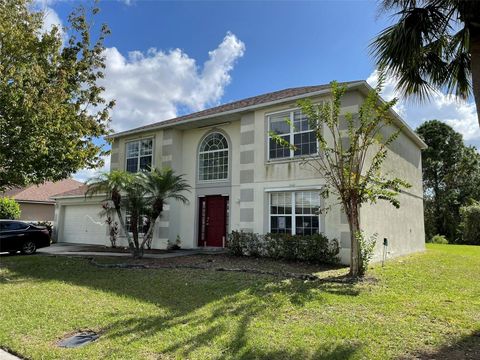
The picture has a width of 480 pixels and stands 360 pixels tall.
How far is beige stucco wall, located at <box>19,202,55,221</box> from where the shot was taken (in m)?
30.9

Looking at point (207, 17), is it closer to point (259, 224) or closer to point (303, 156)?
point (303, 156)

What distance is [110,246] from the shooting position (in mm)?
19625

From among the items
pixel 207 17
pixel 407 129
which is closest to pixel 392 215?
pixel 407 129

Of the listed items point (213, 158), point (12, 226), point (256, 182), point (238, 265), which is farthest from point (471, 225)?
point (12, 226)

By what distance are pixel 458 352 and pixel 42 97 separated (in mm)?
11215

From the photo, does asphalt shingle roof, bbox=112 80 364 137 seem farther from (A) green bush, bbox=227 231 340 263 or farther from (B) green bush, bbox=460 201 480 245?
(B) green bush, bbox=460 201 480 245

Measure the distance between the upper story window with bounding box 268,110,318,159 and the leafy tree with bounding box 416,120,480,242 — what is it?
27.8m

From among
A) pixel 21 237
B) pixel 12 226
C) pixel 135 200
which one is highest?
pixel 135 200

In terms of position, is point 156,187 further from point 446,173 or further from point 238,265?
point 446,173

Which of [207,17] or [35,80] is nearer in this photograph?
[35,80]

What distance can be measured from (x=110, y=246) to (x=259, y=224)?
917 centimetres

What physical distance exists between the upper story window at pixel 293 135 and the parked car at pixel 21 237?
10702 mm

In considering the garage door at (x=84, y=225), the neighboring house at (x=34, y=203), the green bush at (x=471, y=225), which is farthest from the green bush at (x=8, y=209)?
the green bush at (x=471, y=225)

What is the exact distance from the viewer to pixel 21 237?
15.9 m
